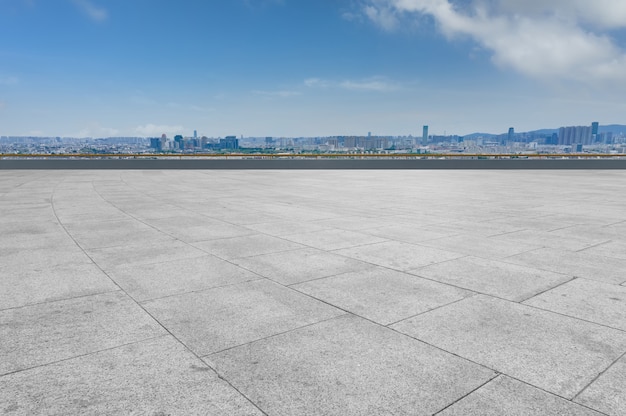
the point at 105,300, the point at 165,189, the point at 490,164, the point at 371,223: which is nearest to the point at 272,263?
the point at 105,300

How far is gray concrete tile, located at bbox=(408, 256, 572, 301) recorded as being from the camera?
553 centimetres

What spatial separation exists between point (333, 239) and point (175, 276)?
3.47 meters

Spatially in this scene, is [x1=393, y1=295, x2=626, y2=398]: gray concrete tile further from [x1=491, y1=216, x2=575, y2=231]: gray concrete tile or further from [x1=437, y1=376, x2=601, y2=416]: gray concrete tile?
[x1=491, y1=216, x2=575, y2=231]: gray concrete tile

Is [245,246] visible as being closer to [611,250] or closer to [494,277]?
[494,277]

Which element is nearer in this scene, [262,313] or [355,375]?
[355,375]

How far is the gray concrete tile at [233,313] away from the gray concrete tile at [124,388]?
396 mm

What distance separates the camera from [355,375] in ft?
11.4

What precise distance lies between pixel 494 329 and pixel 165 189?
659 inches

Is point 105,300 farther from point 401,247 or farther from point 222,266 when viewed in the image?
point 401,247

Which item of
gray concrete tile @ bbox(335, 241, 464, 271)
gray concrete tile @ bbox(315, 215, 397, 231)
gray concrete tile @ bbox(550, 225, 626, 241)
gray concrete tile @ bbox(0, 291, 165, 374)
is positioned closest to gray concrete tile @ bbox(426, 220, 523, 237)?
gray concrete tile @ bbox(550, 225, 626, 241)

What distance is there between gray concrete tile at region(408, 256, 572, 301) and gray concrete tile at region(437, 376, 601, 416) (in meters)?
2.15

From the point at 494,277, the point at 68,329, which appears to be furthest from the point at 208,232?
the point at 494,277

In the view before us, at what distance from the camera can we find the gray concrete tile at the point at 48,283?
17.3ft

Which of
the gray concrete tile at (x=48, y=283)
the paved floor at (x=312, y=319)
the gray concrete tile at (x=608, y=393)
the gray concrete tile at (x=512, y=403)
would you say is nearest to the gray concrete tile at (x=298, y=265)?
the paved floor at (x=312, y=319)
